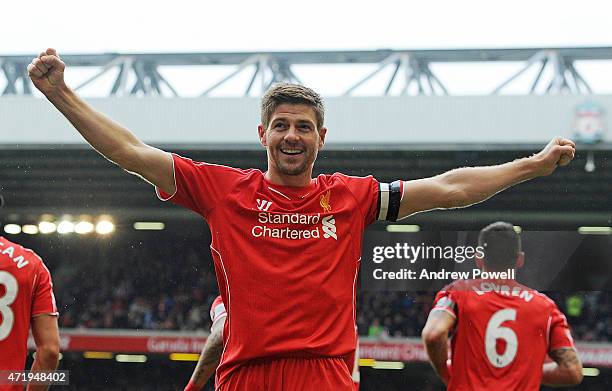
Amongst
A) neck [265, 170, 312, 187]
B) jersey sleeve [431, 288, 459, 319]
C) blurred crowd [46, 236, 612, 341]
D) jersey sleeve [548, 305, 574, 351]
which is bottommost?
jersey sleeve [548, 305, 574, 351]

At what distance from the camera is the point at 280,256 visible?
106 inches

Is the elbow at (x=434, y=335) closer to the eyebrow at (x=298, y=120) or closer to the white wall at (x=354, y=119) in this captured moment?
the eyebrow at (x=298, y=120)

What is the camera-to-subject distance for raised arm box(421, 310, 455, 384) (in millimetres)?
4086

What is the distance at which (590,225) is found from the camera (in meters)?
11.3

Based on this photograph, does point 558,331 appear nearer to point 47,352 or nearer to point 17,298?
point 47,352

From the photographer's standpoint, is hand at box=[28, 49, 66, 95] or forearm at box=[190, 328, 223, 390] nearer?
hand at box=[28, 49, 66, 95]

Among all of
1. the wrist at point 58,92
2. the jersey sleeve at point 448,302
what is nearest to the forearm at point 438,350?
the jersey sleeve at point 448,302

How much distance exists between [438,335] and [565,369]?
2.12ft

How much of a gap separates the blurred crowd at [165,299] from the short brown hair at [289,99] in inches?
485

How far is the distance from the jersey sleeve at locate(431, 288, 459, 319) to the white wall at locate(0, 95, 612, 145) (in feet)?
23.9

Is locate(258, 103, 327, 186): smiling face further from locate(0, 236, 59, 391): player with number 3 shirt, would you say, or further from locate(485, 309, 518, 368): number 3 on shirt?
locate(485, 309, 518, 368): number 3 on shirt

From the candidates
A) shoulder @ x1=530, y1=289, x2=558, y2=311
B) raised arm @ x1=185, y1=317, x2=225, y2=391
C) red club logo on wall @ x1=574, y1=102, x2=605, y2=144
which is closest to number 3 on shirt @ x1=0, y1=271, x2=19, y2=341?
raised arm @ x1=185, y1=317, x2=225, y2=391

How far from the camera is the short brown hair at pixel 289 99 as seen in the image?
2.77m

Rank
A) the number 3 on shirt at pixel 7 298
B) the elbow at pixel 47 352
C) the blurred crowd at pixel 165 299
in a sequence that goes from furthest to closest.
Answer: the blurred crowd at pixel 165 299, the elbow at pixel 47 352, the number 3 on shirt at pixel 7 298
